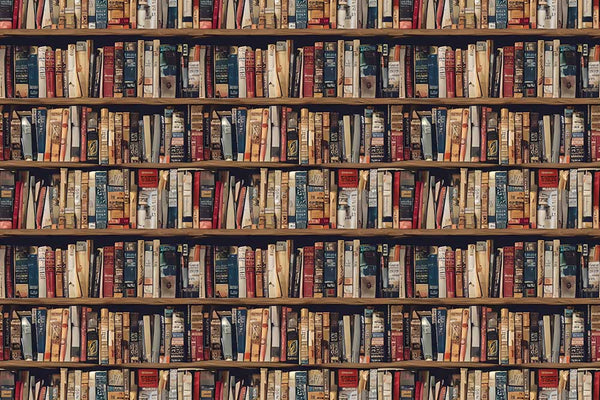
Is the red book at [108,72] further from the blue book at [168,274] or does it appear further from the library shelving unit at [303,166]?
the blue book at [168,274]

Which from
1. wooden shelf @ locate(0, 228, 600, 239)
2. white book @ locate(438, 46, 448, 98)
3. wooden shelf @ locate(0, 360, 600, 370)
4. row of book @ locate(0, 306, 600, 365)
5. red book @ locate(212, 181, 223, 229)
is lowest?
wooden shelf @ locate(0, 360, 600, 370)

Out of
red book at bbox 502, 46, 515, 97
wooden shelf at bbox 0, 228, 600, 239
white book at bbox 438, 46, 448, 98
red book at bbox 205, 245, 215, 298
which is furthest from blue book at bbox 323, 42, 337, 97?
red book at bbox 205, 245, 215, 298

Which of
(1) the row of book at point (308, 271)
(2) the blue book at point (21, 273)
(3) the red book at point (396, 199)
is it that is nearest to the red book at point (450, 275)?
(1) the row of book at point (308, 271)

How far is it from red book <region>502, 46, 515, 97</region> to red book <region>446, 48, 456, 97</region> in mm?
185

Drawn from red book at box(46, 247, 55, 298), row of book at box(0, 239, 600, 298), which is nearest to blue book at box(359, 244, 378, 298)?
row of book at box(0, 239, 600, 298)

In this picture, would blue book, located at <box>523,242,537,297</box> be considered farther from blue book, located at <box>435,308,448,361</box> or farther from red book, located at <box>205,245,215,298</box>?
red book, located at <box>205,245,215,298</box>

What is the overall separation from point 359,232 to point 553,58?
3.18ft

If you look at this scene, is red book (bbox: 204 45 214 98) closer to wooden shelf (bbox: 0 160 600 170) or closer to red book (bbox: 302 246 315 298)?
wooden shelf (bbox: 0 160 600 170)

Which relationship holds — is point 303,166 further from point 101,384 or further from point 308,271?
point 101,384

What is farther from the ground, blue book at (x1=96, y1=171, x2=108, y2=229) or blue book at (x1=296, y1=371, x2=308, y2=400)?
blue book at (x1=96, y1=171, x2=108, y2=229)

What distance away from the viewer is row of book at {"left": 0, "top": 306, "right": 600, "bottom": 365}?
4199 millimetres

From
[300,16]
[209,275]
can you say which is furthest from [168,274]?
[300,16]

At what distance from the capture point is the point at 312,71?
4.22 metres

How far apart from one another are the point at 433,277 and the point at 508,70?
82cm
